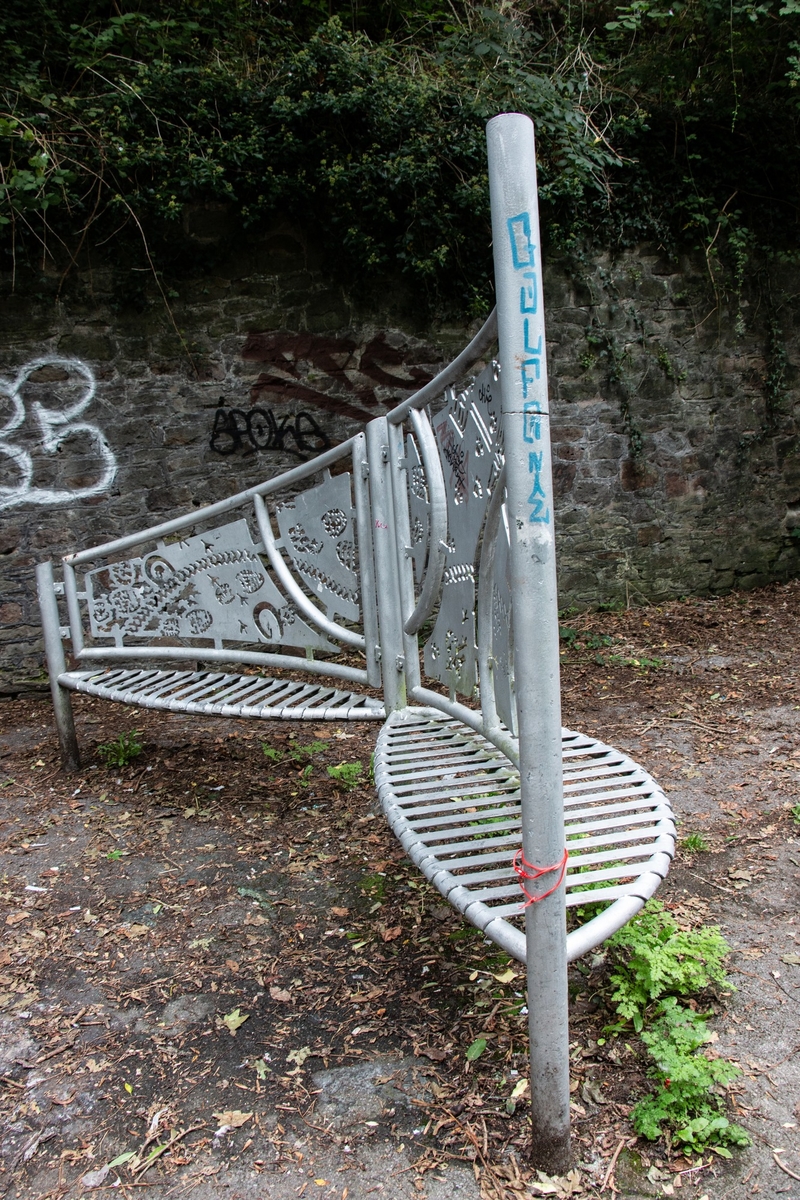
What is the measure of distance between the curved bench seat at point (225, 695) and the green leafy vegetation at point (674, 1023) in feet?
3.63

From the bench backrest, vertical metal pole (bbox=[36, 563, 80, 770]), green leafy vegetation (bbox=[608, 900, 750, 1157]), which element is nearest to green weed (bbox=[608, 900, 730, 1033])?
green leafy vegetation (bbox=[608, 900, 750, 1157])

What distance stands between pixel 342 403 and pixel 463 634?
353 cm

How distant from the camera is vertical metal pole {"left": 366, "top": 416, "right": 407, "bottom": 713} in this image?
2.56 m

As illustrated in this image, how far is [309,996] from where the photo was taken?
6.63 ft

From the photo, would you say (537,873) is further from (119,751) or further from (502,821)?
(119,751)

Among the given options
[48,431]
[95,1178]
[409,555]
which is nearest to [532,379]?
[409,555]

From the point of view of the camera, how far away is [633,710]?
4.04 m

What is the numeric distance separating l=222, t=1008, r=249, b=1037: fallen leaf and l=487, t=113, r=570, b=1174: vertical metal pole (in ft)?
2.66

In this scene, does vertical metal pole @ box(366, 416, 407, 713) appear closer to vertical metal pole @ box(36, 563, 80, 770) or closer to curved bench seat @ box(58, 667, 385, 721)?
curved bench seat @ box(58, 667, 385, 721)

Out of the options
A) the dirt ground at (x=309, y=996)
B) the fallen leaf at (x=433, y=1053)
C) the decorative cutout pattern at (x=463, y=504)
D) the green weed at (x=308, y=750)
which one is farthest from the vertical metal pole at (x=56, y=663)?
the fallen leaf at (x=433, y=1053)

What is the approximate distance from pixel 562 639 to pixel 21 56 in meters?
4.63

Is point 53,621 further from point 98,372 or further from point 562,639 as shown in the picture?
point 562,639

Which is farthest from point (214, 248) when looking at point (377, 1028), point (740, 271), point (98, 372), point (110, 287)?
point (377, 1028)

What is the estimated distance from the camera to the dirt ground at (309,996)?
1.52m
